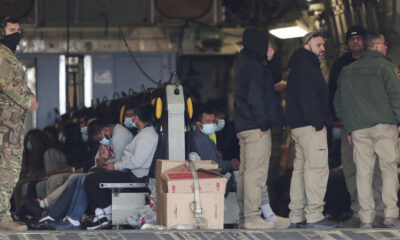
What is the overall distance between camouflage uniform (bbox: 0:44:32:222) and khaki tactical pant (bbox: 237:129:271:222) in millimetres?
2189

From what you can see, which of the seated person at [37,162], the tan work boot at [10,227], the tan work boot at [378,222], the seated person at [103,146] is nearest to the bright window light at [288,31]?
the seated person at [103,146]

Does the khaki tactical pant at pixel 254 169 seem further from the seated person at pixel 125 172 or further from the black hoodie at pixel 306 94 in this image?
the seated person at pixel 125 172

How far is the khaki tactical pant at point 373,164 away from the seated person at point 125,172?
6.92 feet

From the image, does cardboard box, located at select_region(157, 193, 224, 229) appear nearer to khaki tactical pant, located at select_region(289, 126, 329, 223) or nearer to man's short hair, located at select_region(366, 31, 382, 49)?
khaki tactical pant, located at select_region(289, 126, 329, 223)

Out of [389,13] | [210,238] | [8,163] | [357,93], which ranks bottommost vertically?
[210,238]

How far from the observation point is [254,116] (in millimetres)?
9711

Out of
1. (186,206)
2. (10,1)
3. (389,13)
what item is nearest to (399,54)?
(389,13)

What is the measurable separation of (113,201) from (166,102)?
119 centimetres

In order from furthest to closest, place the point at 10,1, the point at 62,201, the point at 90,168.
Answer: the point at 10,1
the point at 90,168
the point at 62,201

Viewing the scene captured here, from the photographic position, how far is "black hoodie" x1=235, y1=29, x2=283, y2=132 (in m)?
9.67

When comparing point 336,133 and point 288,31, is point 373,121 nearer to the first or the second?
point 336,133

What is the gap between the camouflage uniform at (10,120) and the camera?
9.21 meters

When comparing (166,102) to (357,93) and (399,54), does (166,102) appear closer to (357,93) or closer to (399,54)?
(357,93)

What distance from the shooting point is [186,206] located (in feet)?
29.4
